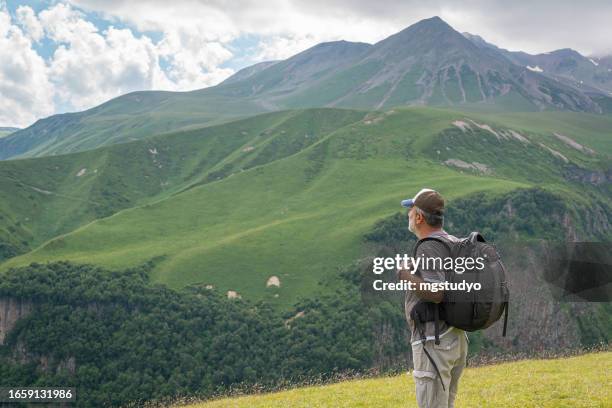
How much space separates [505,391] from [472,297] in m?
11.1

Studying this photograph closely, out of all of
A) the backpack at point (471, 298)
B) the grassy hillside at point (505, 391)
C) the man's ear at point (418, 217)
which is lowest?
the grassy hillside at point (505, 391)

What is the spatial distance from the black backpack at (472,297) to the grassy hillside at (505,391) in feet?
27.3


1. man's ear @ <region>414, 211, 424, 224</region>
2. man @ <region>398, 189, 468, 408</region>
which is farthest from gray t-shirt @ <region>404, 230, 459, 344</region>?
man's ear @ <region>414, 211, 424, 224</region>

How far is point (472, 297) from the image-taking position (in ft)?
24.0

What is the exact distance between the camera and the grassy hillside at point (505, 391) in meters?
14.6

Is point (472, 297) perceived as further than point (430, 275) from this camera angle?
No

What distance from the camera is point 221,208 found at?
195 metres

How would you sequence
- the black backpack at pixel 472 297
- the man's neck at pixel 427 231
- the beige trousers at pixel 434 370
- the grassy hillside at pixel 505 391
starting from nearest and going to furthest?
the black backpack at pixel 472 297
the beige trousers at pixel 434 370
the man's neck at pixel 427 231
the grassy hillside at pixel 505 391

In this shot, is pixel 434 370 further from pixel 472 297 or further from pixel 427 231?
pixel 427 231

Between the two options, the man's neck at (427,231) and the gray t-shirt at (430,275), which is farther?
the man's neck at (427,231)

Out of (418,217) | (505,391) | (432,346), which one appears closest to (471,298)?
(432,346)

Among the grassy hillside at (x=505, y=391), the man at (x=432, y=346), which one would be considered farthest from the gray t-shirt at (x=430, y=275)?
the grassy hillside at (x=505, y=391)

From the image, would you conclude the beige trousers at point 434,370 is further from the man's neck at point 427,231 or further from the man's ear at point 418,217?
the man's ear at point 418,217

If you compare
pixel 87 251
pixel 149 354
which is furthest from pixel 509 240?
pixel 87 251
